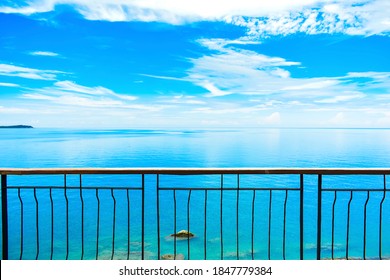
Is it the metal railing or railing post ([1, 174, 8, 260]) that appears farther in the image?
the metal railing

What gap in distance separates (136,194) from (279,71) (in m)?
53.7

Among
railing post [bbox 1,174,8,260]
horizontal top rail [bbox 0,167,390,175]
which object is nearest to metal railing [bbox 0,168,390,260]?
railing post [bbox 1,174,8,260]

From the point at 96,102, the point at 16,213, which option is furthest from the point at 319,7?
the point at 96,102

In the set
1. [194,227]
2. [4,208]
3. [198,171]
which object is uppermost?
[198,171]

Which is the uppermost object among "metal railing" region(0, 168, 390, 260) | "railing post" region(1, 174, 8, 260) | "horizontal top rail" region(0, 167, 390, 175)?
"horizontal top rail" region(0, 167, 390, 175)

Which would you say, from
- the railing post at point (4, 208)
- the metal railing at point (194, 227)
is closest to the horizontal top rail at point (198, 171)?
the railing post at point (4, 208)

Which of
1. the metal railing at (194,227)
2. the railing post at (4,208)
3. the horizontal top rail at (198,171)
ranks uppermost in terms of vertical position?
the horizontal top rail at (198,171)

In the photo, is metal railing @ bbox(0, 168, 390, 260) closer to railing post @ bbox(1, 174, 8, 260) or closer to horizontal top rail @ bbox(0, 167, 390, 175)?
railing post @ bbox(1, 174, 8, 260)

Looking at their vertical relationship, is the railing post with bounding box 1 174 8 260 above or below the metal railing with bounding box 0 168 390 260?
above

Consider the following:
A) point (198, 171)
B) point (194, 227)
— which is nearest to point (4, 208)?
point (198, 171)

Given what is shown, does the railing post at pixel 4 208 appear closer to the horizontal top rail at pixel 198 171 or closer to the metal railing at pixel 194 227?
the horizontal top rail at pixel 198 171

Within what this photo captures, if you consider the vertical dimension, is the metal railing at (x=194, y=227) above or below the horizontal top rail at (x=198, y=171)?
below

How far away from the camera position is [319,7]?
13.3ft

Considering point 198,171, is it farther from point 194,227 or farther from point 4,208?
point 194,227
